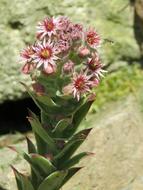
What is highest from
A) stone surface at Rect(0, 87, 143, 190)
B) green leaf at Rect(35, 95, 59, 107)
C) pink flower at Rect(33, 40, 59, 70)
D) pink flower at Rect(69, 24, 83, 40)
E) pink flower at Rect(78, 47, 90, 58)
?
pink flower at Rect(69, 24, 83, 40)

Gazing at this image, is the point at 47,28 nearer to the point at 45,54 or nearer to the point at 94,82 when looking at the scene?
the point at 45,54

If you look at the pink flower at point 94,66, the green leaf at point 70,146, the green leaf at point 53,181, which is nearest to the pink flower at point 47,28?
the pink flower at point 94,66

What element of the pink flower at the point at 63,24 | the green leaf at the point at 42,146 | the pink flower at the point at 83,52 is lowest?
the green leaf at the point at 42,146

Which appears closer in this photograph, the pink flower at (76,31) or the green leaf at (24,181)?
the pink flower at (76,31)

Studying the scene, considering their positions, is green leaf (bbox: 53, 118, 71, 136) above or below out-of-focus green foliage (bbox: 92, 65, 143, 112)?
above

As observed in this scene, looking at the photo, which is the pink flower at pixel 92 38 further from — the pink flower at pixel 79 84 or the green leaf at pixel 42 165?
the green leaf at pixel 42 165

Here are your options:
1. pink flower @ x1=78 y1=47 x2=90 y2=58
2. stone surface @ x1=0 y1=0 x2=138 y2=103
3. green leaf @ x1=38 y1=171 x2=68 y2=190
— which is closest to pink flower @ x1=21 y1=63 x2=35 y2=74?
pink flower @ x1=78 y1=47 x2=90 y2=58

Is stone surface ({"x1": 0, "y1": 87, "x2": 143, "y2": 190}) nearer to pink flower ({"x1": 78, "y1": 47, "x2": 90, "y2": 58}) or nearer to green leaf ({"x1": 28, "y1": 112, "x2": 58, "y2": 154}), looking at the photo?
green leaf ({"x1": 28, "y1": 112, "x2": 58, "y2": 154})

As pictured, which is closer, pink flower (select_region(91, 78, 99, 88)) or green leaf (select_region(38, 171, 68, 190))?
pink flower (select_region(91, 78, 99, 88))

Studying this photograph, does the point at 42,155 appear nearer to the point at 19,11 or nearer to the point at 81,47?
the point at 81,47
